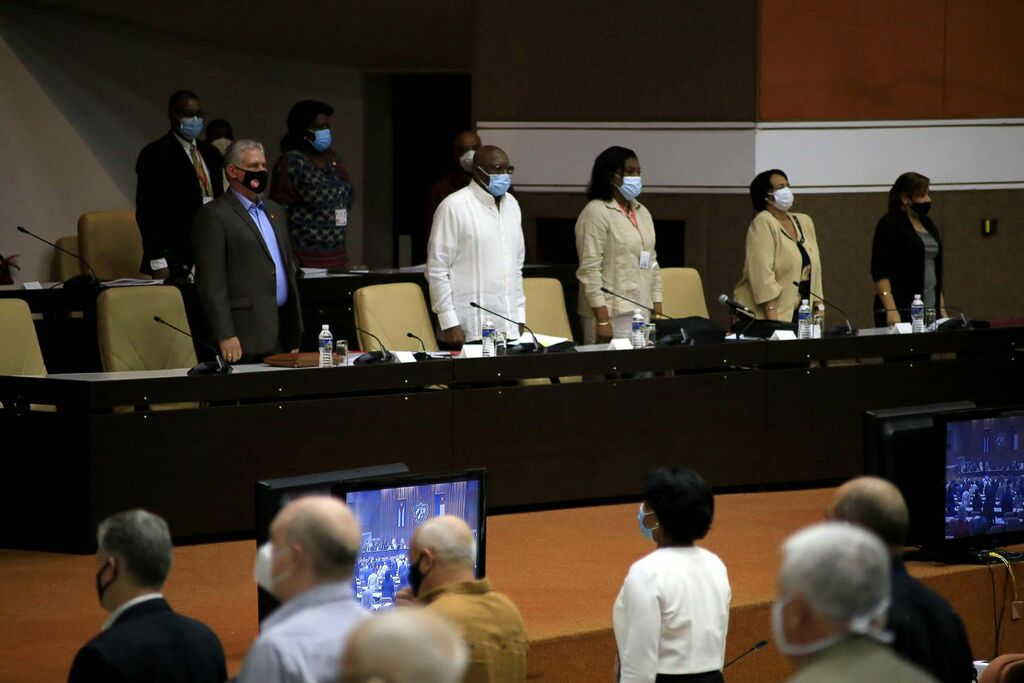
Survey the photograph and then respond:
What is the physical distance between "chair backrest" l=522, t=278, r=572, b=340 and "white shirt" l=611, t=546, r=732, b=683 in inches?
164

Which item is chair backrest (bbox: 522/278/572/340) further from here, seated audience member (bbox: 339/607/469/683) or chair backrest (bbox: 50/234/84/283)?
seated audience member (bbox: 339/607/469/683)

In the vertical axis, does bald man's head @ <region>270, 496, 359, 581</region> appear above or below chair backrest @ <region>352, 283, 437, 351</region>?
below

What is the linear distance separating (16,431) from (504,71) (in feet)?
19.1

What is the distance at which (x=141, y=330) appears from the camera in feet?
22.8

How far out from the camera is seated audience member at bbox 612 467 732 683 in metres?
3.93

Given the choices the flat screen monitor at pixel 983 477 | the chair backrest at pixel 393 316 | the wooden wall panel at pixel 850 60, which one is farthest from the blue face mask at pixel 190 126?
the flat screen monitor at pixel 983 477

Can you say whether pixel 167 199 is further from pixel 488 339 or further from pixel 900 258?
pixel 900 258

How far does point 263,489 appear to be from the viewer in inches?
171

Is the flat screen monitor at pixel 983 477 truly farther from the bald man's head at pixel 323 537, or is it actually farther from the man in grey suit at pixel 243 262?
the bald man's head at pixel 323 537

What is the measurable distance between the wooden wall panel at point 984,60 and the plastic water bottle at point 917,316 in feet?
10.7

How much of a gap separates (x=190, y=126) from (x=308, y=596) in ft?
21.9

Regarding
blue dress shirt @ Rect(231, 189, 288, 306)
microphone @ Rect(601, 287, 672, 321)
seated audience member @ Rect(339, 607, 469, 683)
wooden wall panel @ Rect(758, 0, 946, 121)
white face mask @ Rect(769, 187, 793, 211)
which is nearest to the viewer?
seated audience member @ Rect(339, 607, 469, 683)

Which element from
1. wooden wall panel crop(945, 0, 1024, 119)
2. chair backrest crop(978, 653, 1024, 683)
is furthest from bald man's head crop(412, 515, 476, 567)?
wooden wall panel crop(945, 0, 1024, 119)

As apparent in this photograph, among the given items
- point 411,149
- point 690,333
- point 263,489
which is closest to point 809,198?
point 690,333
